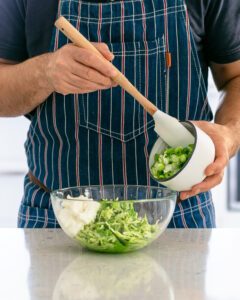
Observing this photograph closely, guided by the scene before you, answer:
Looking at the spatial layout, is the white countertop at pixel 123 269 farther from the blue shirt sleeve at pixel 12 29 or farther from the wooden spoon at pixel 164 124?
the blue shirt sleeve at pixel 12 29

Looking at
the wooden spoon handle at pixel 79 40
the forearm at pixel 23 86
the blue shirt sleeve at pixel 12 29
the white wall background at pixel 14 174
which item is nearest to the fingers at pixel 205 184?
the wooden spoon handle at pixel 79 40

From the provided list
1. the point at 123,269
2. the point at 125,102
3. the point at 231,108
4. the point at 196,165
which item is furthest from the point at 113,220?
the point at 231,108

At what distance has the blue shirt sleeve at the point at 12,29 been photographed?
1.78 m

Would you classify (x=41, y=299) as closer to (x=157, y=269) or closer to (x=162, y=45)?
(x=157, y=269)

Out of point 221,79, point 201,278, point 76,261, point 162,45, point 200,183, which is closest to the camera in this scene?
point 201,278

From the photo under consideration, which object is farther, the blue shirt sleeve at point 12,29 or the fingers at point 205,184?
the blue shirt sleeve at point 12,29

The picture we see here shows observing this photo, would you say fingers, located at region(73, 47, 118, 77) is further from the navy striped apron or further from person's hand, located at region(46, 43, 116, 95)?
the navy striped apron

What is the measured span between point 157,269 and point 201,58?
0.74 meters

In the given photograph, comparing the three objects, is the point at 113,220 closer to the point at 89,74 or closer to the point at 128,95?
the point at 89,74

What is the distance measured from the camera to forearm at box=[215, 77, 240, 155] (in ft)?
5.59

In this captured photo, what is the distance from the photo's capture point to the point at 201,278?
3.99 ft

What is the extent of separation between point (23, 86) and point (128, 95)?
0.25 metres

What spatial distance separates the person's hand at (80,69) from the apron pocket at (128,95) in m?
0.19

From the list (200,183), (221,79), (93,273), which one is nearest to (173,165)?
(200,183)
